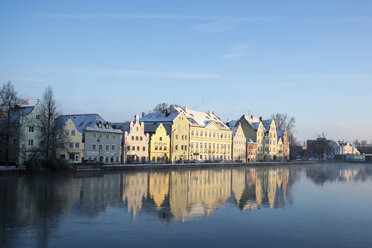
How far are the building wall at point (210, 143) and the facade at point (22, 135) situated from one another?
38463mm

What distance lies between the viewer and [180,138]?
8775 cm

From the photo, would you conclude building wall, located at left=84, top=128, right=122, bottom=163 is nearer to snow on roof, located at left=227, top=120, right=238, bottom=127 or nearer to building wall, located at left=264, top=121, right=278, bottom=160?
snow on roof, located at left=227, top=120, right=238, bottom=127

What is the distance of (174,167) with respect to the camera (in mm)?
71438

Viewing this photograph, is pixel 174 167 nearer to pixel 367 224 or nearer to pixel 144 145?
pixel 144 145

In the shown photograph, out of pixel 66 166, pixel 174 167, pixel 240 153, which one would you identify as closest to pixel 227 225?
pixel 66 166

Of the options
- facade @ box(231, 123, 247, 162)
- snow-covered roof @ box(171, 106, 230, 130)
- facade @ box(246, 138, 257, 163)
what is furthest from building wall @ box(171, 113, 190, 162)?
facade @ box(246, 138, 257, 163)

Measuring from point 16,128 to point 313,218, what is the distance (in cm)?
4348

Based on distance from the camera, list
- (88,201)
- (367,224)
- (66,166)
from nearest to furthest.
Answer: (367,224) → (88,201) → (66,166)

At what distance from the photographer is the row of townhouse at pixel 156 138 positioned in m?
59.8

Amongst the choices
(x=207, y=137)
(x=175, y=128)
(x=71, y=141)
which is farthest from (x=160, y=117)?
Result: (x=71, y=141)

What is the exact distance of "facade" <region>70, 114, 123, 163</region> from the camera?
2685 inches

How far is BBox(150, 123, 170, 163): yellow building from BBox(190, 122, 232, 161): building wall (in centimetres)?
816

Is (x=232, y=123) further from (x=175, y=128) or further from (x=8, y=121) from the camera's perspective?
(x=8, y=121)

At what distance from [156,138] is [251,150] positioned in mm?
39649
